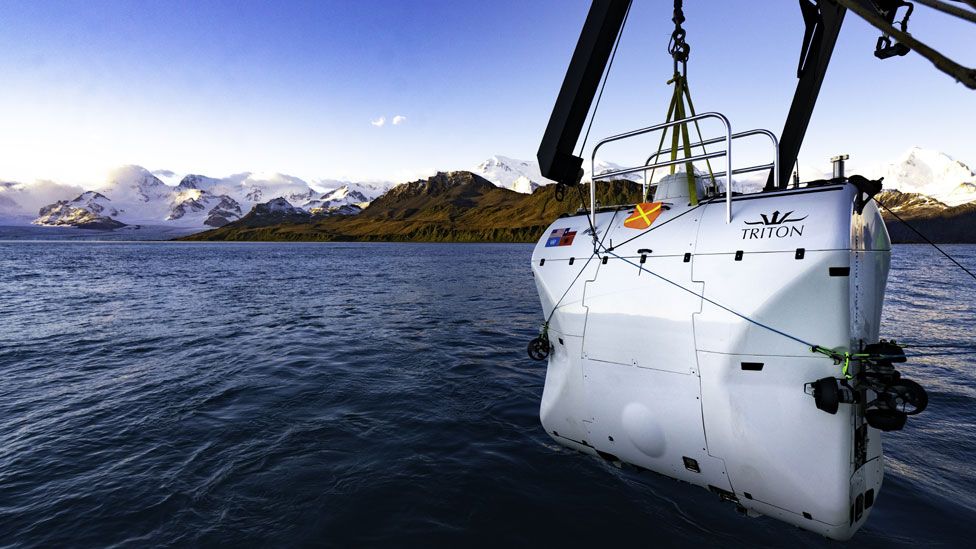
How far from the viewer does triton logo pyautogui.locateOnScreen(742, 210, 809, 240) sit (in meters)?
4.32

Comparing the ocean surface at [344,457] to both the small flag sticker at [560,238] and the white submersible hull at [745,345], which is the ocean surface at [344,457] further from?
the small flag sticker at [560,238]

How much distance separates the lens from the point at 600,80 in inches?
271

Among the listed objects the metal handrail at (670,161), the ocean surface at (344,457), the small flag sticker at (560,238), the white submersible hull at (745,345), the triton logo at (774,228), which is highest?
the metal handrail at (670,161)

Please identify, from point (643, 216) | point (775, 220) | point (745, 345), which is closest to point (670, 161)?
point (643, 216)

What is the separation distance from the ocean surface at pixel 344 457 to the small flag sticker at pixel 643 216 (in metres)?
3.69

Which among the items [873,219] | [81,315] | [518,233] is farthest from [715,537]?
[518,233]

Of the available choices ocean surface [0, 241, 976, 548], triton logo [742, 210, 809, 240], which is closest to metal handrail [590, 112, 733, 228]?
triton logo [742, 210, 809, 240]

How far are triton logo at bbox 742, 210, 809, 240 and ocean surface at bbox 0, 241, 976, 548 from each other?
3532 mm

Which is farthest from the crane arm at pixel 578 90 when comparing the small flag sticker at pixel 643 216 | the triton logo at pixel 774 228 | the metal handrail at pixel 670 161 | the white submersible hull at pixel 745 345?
the triton logo at pixel 774 228

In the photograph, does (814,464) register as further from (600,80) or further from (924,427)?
(924,427)

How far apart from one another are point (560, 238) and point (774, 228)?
9.09 feet

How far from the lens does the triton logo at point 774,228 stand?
170 inches

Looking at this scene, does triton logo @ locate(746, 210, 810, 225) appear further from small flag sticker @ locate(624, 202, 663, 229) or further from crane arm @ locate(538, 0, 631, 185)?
crane arm @ locate(538, 0, 631, 185)

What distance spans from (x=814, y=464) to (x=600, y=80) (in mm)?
5920
